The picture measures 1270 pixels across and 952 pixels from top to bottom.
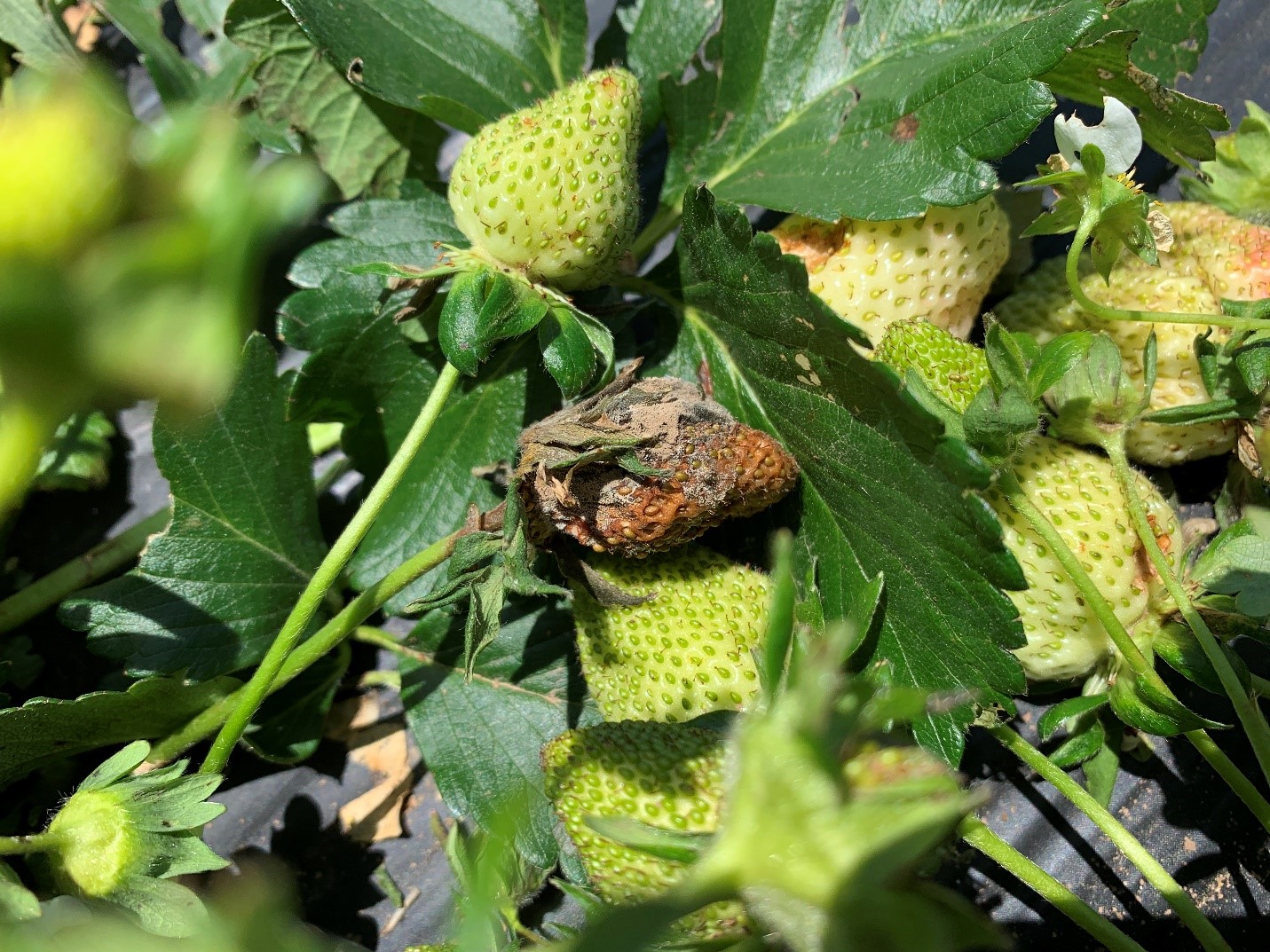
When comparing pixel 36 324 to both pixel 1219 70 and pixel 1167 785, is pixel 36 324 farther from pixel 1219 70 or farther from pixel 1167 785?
pixel 1219 70

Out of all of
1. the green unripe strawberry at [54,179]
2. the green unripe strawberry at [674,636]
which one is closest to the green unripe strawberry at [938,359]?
the green unripe strawberry at [674,636]

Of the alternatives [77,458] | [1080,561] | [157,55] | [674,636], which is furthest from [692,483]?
[157,55]

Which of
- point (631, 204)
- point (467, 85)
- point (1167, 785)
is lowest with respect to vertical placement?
point (1167, 785)

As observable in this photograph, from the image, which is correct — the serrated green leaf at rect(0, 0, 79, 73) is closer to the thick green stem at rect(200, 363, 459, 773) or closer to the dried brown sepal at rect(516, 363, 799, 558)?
the thick green stem at rect(200, 363, 459, 773)

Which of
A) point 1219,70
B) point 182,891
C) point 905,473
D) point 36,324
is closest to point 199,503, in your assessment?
point 182,891

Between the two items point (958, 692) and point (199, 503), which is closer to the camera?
point (958, 692)

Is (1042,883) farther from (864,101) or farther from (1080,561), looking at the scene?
(864,101)

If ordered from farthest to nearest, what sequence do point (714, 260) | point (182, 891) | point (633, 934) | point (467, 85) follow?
point (467, 85) → point (714, 260) → point (182, 891) → point (633, 934)
